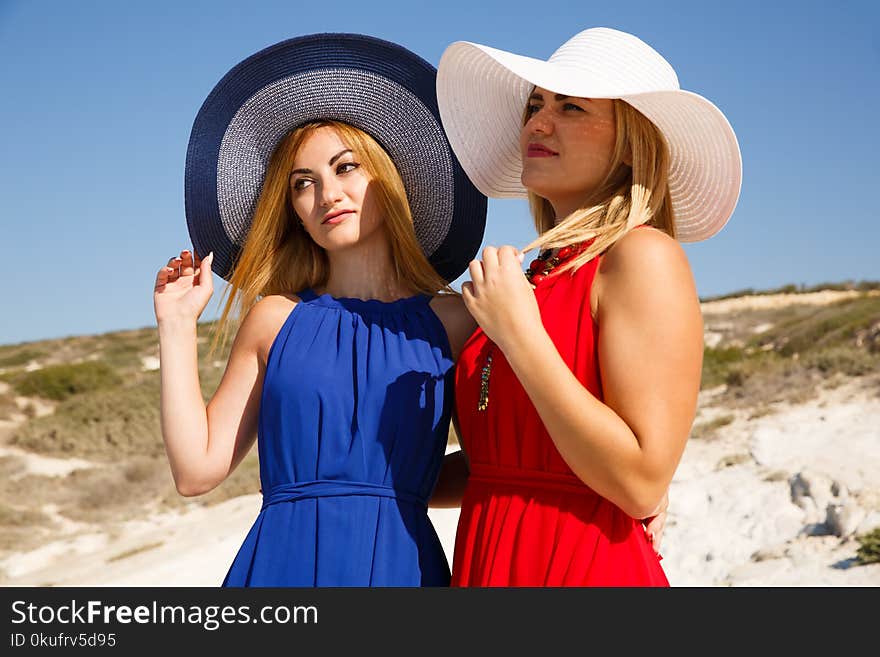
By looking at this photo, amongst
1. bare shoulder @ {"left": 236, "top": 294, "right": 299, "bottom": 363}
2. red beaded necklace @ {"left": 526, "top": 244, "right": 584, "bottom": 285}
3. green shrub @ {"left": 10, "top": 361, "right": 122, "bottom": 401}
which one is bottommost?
red beaded necklace @ {"left": 526, "top": 244, "right": 584, "bottom": 285}

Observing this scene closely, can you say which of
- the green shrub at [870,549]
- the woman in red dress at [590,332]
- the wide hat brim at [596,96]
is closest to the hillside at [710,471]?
the green shrub at [870,549]

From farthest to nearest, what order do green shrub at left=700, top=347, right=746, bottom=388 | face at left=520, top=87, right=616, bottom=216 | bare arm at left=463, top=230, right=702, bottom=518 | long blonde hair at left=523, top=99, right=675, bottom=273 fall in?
green shrub at left=700, top=347, right=746, bottom=388, face at left=520, top=87, right=616, bottom=216, long blonde hair at left=523, top=99, right=675, bottom=273, bare arm at left=463, top=230, right=702, bottom=518

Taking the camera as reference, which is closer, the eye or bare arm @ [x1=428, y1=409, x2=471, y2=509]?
bare arm @ [x1=428, y1=409, x2=471, y2=509]

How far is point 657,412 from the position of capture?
2201 millimetres

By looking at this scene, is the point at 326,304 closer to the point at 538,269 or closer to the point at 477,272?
the point at 538,269

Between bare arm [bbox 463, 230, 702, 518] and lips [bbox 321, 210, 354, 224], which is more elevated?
lips [bbox 321, 210, 354, 224]

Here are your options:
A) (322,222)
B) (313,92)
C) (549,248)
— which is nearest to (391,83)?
(313,92)

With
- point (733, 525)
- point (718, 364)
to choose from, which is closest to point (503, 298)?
point (733, 525)

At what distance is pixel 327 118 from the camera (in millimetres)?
3146

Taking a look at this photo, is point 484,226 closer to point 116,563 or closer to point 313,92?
point 313,92

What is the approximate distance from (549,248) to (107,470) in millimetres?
15952

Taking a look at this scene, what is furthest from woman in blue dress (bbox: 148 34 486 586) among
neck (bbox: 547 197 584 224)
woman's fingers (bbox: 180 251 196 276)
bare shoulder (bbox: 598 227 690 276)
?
bare shoulder (bbox: 598 227 690 276)

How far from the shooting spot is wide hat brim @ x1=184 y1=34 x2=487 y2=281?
3.15m

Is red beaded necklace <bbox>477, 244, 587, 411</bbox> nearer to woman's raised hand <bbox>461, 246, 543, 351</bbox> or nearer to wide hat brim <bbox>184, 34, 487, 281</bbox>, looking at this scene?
woman's raised hand <bbox>461, 246, 543, 351</bbox>
